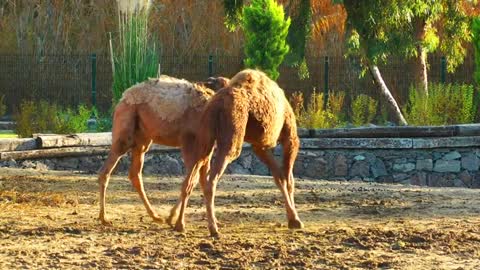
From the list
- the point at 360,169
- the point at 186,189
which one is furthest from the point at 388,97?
the point at 186,189

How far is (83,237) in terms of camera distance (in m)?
8.48

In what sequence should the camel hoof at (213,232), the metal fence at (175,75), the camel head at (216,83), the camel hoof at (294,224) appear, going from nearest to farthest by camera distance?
the camel hoof at (213,232) < the camel hoof at (294,224) < the camel head at (216,83) < the metal fence at (175,75)

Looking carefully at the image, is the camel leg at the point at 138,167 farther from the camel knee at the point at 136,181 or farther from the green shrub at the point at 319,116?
the green shrub at the point at 319,116

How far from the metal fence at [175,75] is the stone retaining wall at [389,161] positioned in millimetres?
9506

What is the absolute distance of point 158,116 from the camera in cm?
902

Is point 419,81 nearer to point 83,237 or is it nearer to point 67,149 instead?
point 67,149

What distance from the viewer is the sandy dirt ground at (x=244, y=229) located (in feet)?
24.9

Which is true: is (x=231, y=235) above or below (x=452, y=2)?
below

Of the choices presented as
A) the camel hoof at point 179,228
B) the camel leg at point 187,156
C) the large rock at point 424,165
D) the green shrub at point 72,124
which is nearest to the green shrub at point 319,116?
the large rock at point 424,165

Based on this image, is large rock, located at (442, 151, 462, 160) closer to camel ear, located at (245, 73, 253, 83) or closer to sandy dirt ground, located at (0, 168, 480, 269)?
sandy dirt ground, located at (0, 168, 480, 269)

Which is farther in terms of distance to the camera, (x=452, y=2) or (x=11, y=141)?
(x=452, y=2)

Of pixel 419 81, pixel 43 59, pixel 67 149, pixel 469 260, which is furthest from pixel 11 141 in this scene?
pixel 43 59

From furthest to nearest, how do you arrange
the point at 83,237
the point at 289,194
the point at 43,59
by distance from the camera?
the point at 43,59
the point at 289,194
the point at 83,237

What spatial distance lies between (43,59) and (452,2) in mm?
10630
